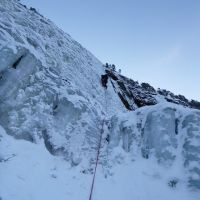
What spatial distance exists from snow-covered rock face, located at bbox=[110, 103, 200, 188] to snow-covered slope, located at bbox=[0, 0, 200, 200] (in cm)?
4

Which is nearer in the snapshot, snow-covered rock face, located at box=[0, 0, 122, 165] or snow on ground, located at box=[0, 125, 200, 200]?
snow on ground, located at box=[0, 125, 200, 200]

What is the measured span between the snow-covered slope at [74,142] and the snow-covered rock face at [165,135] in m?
0.04

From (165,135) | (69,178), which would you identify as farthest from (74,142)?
(165,135)

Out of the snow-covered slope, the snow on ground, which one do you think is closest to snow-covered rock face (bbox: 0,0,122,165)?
the snow-covered slope

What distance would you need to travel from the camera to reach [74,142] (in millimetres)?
Result: 13656

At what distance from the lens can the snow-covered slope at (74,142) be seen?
10.6 meters

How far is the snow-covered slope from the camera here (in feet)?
34.6

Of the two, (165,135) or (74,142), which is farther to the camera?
(74,142)

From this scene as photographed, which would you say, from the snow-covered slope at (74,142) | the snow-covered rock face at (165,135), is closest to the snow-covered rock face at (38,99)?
the snow-covered slope at (74,142)

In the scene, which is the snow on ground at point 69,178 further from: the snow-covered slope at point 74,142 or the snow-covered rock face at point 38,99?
the snow-covered rock face at point 38,99

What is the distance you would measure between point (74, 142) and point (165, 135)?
478cm

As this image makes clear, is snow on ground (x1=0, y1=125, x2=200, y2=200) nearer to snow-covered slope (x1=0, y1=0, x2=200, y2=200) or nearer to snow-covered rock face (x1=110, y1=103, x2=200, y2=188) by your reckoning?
snow-covered slope (x1=0, y1=0, x2=200, y2=200)

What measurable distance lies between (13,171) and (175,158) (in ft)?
23.9

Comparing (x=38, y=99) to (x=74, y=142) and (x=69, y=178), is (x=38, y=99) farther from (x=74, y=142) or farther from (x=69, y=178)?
(x=69, y=178)
